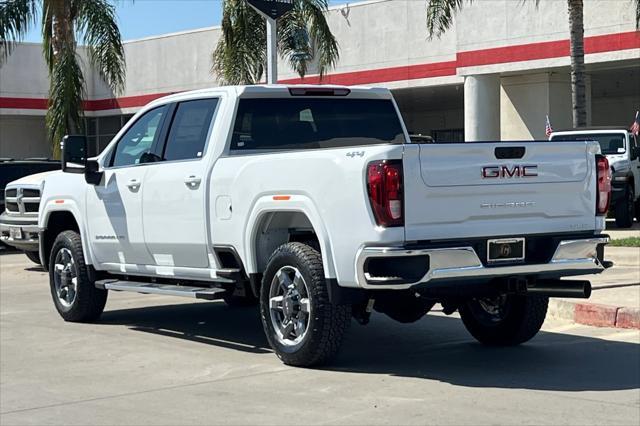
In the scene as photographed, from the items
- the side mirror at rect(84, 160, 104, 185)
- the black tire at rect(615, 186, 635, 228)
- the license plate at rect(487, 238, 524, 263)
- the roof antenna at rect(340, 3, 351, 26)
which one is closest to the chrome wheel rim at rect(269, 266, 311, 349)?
the license plate at rect(487, 238, 524, 263)

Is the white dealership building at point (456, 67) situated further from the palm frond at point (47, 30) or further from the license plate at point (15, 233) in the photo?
the license plate at point (15, 233)

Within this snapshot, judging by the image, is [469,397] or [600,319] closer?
[469,397]

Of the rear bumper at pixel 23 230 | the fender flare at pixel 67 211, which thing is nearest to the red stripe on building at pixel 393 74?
the rear bumper at pixel 23 230

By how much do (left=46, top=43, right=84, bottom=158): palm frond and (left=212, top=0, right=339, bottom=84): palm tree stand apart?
11.4ft

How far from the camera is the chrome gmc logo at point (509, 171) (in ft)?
24.2

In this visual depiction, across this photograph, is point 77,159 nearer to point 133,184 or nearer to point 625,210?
point 133,184

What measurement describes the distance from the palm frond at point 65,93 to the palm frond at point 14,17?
1014 mm

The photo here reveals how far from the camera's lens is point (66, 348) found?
30.5ft

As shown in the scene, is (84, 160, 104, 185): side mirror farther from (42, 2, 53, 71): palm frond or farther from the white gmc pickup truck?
(42, 2, 53, 71): palm frond

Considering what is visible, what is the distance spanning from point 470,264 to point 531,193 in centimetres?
76

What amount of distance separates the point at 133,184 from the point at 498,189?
362 centimetres

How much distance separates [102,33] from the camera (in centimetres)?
2478

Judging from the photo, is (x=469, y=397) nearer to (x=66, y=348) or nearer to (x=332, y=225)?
(x=332, y=225)

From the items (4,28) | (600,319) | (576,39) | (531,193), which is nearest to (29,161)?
(4,28)
